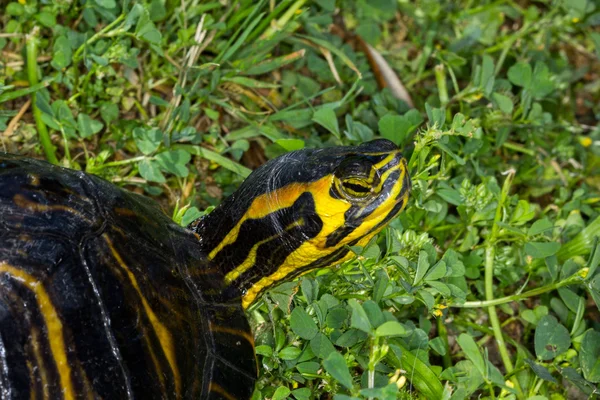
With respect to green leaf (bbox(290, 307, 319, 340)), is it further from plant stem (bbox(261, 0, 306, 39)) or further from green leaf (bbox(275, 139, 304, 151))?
plant stem (bbox(261, 0, 306, 39))

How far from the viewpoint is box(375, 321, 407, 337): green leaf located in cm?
206

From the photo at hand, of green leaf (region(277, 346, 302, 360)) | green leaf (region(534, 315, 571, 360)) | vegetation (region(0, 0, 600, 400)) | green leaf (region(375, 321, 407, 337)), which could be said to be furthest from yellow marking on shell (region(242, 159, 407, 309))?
green leaf (region(534, 315, 571, 360))

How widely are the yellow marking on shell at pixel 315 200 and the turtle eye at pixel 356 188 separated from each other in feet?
0.12

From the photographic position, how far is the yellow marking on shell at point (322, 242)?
220cm

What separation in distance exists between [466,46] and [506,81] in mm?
493

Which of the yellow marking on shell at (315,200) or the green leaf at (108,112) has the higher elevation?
the green leaf at (108,112)

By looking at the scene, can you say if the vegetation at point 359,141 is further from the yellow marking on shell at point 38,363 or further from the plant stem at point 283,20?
the yellow marking on shell at point 38,363

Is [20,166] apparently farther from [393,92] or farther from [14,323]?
[393,92]

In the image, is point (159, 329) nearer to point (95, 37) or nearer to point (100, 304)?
point (100, 304)

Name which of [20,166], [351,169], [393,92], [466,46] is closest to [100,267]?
[20,166]

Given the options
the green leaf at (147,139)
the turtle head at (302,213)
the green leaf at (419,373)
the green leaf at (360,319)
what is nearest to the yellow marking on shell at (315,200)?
the turtle head at (302,213)

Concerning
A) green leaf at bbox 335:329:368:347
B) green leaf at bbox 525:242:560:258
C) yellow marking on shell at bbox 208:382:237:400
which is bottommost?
green leaf at bbox 525:242:560:258

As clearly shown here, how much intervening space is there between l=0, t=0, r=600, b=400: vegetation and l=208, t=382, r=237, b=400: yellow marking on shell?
0.22m

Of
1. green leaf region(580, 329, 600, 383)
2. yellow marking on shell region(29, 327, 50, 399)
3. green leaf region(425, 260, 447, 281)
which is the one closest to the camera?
yellow marking on shell region(29, 327, 50, 399)
